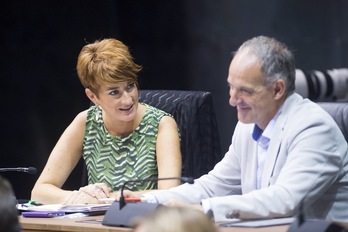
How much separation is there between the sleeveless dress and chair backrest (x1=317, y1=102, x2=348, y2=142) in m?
0.91

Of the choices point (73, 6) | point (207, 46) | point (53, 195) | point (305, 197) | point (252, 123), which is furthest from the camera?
point (73, 6)

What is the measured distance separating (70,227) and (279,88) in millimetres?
928

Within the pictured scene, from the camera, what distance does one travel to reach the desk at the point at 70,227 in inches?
139

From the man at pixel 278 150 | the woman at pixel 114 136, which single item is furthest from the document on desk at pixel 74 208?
the woman at pixel 114 136

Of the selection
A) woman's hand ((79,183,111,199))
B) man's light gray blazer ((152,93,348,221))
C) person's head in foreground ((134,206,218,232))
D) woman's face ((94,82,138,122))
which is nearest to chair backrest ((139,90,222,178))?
woman's face ((94,82,138,122))

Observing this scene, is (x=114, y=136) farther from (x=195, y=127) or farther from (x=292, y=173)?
(x=292, y=173)

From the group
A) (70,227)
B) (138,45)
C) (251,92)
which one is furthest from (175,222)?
(138,45)

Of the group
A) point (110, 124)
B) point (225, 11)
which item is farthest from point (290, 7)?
point (110, 124)

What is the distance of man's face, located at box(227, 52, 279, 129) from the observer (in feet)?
12.5

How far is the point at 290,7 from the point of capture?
551 cm

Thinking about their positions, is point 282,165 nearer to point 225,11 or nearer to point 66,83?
point 225,11

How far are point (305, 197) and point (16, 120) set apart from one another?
3265mm

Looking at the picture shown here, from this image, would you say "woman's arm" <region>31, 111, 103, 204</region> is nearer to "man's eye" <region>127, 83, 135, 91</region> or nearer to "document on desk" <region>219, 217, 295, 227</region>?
"man's eye" <region>127, 83, 135, 91</region>

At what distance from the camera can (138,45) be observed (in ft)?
20.3
